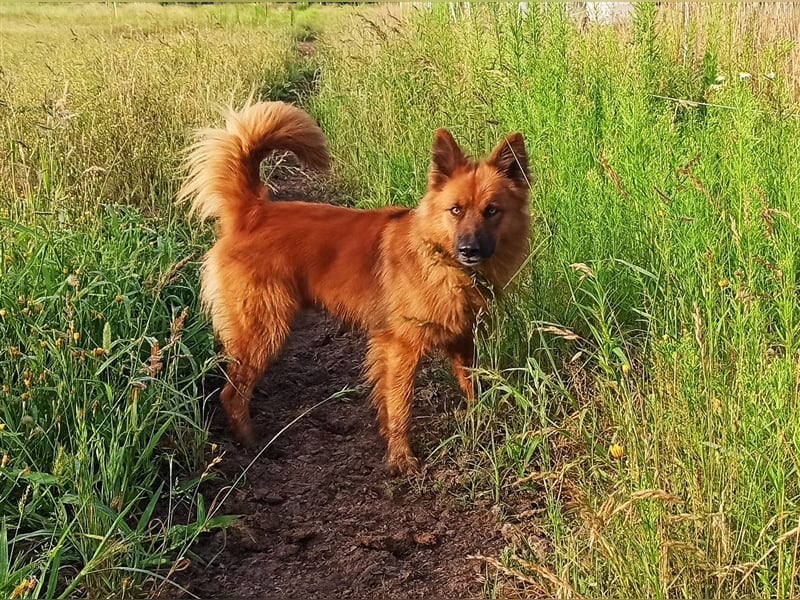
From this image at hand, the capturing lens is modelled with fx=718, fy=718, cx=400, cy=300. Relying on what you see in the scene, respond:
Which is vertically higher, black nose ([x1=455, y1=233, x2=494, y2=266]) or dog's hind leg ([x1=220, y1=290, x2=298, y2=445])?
black nose ([x1=455, y1=233, x2=494, y2=266])

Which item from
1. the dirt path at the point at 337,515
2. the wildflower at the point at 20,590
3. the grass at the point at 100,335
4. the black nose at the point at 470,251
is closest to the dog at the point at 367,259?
the black nose at the point at 470,251

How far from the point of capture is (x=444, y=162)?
10.1 feet

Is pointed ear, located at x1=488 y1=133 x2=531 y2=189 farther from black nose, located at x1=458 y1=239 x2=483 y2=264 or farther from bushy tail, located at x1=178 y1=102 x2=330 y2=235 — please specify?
bushy tail, located at x1=178 y1=102 x2=330 y2=235

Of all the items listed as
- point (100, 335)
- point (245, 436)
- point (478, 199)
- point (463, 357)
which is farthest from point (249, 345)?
point (478, 199)

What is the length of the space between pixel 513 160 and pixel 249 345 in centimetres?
141

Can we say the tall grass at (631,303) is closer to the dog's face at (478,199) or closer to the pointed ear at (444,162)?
the dog's face at (478,199)

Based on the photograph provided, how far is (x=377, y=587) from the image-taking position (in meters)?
2.27

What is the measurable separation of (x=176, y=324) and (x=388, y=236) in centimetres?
123

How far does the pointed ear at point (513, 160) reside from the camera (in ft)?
9.75

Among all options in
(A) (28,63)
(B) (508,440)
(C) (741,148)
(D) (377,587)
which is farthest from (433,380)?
(A) (28,63)

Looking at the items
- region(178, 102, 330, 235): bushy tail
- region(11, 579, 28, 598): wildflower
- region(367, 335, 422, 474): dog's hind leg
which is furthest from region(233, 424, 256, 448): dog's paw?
region(11, 579, 28, 598): wildflower

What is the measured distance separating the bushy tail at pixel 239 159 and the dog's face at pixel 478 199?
0.80 meters

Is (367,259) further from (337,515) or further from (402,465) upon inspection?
(337,515)

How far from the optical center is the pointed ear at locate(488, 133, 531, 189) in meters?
2.97
